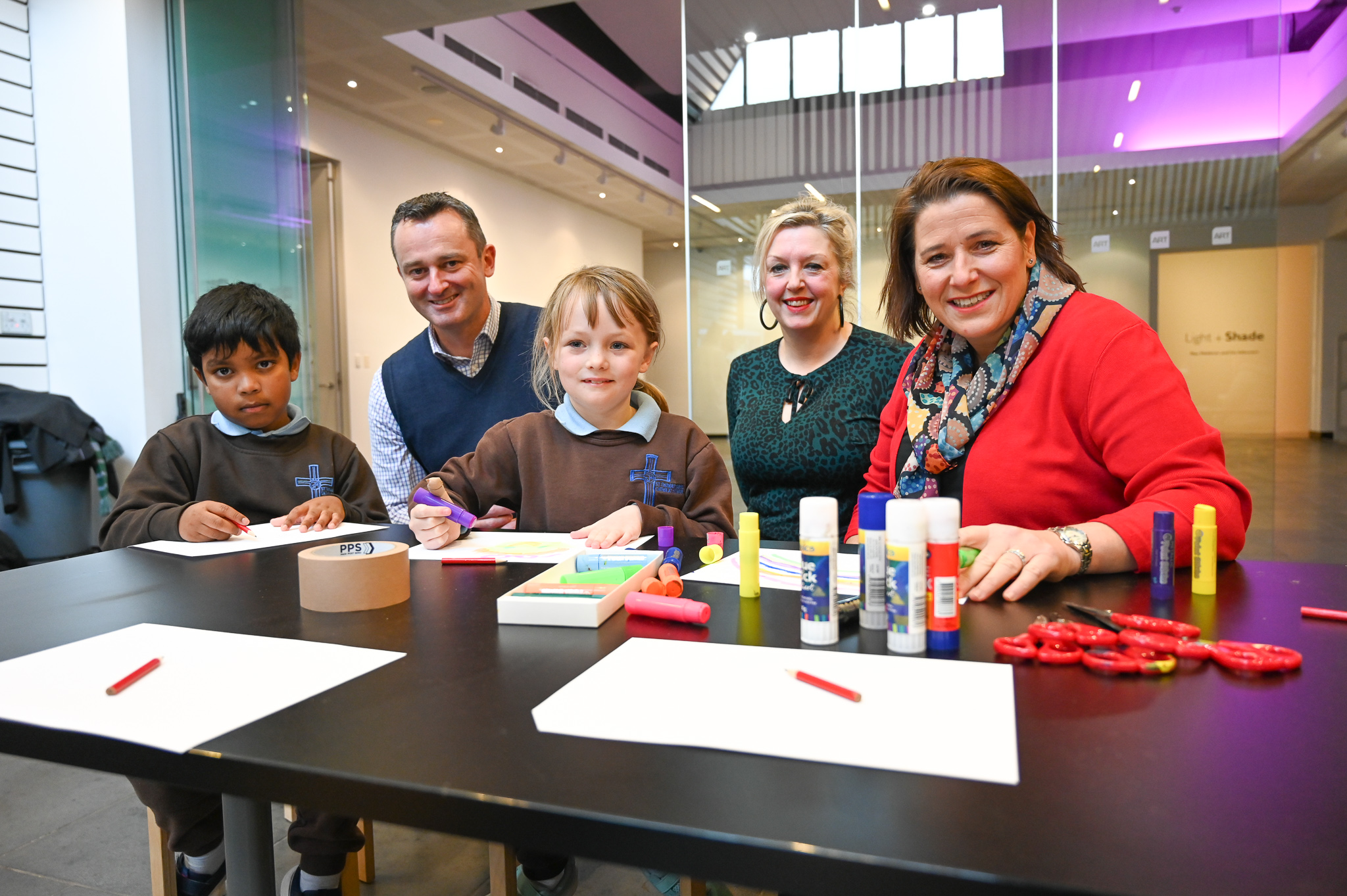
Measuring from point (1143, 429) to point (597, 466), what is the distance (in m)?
1.05

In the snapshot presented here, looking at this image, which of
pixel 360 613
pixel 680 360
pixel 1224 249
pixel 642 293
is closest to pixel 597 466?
pixel 642 293

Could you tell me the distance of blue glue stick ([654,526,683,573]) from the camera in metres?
1.28

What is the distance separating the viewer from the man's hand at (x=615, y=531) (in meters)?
1.42

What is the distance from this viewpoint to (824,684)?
693 mm

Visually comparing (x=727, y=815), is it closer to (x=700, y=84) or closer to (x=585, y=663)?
(x=585, y=663)

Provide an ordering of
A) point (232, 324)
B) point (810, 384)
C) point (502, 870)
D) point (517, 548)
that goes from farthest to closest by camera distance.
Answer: point (810, 384)
point (232, 324)
point (517, 548)
point (502, 870)

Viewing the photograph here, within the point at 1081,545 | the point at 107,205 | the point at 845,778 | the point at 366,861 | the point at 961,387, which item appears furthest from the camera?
the point at 107,205

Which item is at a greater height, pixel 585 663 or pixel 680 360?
pixel 680 360

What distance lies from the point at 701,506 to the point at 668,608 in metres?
0.78

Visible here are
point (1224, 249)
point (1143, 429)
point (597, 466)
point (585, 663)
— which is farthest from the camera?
point (1224, 249)

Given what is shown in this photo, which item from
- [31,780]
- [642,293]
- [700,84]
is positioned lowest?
[31,780]

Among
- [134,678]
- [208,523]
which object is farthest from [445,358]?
[134,678]

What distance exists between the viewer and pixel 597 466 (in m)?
1.80

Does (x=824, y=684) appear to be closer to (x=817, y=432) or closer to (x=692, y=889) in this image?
(x=692, y=889)
